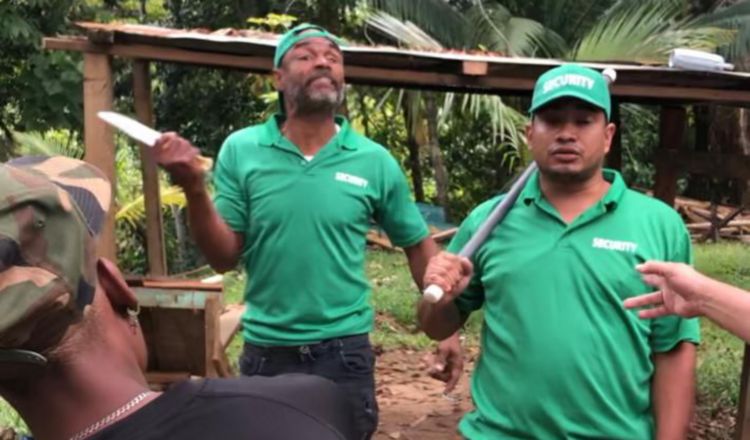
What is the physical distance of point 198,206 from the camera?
8.89 ft

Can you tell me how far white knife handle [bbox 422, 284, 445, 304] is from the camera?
2150mm

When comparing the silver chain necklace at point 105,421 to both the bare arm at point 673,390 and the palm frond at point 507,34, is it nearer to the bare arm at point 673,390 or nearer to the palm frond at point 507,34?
the bare arm at point 673,390

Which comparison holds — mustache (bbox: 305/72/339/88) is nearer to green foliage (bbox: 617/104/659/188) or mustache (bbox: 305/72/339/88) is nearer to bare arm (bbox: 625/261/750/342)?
bare arm (bbox: 625/261/750/342)

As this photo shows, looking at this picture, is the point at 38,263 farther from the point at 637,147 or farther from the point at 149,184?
the point at 637,147

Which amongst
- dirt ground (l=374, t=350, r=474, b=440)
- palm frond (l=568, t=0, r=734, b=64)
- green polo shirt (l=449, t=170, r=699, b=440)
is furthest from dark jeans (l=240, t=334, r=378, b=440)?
palm frond (l=568, t=0, r=734, b=64)

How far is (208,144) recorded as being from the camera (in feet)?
45.6

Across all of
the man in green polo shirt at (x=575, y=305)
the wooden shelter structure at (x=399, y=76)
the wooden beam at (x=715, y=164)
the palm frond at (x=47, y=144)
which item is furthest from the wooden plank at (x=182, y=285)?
the palm frond at (x=47, y=144)

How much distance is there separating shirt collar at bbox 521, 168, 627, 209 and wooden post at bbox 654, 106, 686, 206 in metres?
3.51

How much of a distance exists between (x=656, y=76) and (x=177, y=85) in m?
10.4

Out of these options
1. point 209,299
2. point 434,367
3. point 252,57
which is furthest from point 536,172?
point 252,57

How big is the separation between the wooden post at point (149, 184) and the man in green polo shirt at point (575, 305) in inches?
156

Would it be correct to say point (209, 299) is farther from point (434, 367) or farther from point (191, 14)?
point (191, 14)

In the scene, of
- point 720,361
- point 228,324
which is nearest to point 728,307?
point 228,324

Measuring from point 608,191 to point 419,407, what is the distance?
4.50 metres
